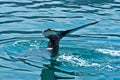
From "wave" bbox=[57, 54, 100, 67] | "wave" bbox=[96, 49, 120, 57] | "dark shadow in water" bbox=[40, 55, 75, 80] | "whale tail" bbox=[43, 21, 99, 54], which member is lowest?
"dark shadow in water" bbox=[40, 55, 75, 80]

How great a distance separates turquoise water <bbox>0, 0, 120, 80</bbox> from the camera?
852 centimetres

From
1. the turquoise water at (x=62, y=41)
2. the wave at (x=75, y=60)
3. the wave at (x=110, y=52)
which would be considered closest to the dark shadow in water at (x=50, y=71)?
the turquoise water at (x=62, y=41)

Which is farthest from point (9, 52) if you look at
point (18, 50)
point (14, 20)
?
point (14, 20)

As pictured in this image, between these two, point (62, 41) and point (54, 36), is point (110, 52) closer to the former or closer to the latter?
point (62, 41)

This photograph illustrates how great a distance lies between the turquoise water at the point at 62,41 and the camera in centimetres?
852

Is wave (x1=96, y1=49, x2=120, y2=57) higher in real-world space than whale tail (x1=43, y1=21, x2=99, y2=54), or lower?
lower

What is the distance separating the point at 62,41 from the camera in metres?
11.1

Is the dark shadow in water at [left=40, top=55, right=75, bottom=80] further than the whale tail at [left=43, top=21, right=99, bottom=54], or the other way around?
the whale tail at [left=43, top=21, right=99, bottom=54]

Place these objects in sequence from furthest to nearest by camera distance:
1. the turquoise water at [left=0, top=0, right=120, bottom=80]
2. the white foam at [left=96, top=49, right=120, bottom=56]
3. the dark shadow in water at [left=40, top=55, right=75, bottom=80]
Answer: the white foam at [left=96, top=49, right=120, bottom=56] < the turquoise water at [left=0, top=0, right=120, bottom=80] < the dark shadow in water at [left=40, top=55, right=75, bottom=80]

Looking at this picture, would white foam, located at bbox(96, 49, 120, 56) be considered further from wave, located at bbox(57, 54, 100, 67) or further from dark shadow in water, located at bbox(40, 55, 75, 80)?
dark shadow in water, located at bbox(40, 55, 75, 80)

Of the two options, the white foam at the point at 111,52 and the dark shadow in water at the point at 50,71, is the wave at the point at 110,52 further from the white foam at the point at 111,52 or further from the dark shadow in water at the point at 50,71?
the dark shadow in water at the point at 50,71

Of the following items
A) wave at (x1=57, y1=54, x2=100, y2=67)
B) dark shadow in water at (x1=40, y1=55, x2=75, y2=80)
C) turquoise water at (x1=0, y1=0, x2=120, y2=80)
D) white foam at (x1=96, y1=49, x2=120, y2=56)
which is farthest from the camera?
white foam at (x1=96, y1=49, x2=120, y2=56)

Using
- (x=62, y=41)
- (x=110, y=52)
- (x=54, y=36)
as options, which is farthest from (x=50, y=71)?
(x=62, y=41)

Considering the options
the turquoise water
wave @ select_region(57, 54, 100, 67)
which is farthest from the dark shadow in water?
wave @ select_region(57, 54, 100, 67)
